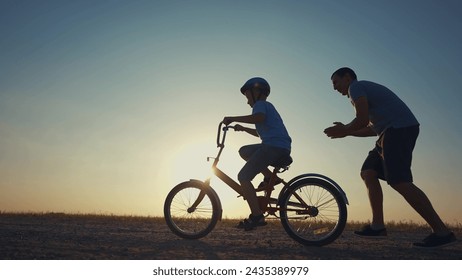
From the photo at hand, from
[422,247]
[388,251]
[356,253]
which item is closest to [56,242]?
[356,253]

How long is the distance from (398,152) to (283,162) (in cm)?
162

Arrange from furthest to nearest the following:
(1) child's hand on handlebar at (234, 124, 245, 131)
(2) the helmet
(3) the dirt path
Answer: (1) child's hand on handlebar at (234, 124, 245, 131) < (2) the helmet < (3) the dirt path

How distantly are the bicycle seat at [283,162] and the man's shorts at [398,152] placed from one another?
4.35ft

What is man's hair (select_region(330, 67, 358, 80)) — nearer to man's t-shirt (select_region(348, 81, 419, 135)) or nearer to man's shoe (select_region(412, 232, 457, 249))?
man's t-shirt (select_region(348, 81, 419, 135))

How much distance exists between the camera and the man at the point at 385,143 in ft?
21.4

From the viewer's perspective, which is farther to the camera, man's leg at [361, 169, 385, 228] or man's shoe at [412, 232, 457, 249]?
man's leg at [361, 169, 385, 228]

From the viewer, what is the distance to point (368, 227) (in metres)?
7.20

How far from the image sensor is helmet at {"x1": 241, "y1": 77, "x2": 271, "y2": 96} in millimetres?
7359

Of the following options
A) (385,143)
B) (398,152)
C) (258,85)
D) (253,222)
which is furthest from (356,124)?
(253,222)

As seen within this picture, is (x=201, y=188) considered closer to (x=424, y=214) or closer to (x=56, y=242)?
(x=56, y=242)

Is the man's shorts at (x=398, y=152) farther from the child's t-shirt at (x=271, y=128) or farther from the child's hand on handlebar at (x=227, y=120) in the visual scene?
the child's hand on handlebar at (x=227, y=120)

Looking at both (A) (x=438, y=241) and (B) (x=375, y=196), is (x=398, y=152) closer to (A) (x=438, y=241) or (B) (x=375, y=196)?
(B) (x=375, y=196)

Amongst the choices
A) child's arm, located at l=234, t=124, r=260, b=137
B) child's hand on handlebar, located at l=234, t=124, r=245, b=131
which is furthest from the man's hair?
child's hand on handlebar, located at l=234, t=124, r=245, b=131

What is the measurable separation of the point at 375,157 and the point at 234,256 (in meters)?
2.75
